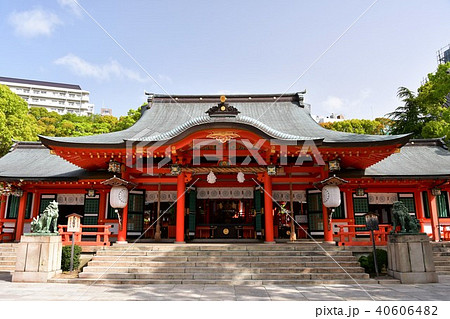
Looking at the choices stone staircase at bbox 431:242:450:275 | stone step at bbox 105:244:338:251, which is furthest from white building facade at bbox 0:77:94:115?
stone staircase at bbox 431:242:450:275

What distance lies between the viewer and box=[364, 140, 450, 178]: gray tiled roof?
14539 mm

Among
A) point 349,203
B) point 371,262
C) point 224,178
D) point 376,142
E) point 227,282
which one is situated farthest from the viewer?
point 224,178

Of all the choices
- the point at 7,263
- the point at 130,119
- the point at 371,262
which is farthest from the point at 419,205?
the point at 130,119

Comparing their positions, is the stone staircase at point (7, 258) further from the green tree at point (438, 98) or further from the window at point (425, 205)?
the green tree at point (438, 98)

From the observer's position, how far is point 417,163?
1622 cm

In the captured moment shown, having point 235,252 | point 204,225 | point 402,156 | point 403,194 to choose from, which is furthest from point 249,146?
point 402,156

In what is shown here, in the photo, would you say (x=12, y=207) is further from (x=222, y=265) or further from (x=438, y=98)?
(x=438, y=98)

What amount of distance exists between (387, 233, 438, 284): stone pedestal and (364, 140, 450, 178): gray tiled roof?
5.50m

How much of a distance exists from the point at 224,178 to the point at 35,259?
8.98 metres

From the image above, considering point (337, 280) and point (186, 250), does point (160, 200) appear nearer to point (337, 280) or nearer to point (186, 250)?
point (186, 250)

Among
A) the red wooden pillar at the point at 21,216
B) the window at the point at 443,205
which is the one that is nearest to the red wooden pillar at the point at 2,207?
the red wooden pillar at the point at 21,216

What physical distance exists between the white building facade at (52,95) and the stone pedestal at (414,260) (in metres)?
86.2

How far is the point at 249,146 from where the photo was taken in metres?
12.5

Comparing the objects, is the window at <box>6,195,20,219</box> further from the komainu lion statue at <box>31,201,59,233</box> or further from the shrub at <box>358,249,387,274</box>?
the shrub at <box>358,249,387,274</box>
